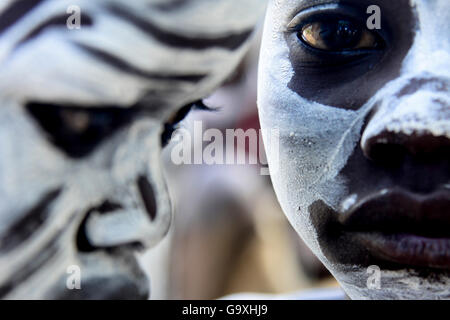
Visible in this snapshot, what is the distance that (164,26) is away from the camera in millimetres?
485

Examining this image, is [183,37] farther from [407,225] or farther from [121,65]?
[407,225]

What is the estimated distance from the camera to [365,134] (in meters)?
0.66

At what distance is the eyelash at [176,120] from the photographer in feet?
1.86

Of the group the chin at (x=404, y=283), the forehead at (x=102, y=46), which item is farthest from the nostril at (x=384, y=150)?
the forehead at (x=102, y=46)

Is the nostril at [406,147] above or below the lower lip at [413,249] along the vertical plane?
above

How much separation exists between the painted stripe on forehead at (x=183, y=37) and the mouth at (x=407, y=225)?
0.24 metres

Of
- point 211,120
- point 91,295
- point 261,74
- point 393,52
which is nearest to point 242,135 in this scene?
point 211,120

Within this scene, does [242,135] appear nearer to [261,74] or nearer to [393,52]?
[261,74]

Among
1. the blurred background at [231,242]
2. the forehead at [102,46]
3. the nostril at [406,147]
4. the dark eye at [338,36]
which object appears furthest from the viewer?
the blurred background at [231,242]

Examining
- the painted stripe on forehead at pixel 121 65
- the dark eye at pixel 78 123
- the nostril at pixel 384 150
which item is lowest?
the dark eye at pixel 78 123

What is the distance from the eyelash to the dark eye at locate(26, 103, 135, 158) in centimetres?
6

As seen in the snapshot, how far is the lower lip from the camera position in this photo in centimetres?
63

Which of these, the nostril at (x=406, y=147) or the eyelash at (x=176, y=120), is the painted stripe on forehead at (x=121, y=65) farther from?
the nostril at (x=406, y=147)

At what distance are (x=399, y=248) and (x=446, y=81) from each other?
0.62 feet
